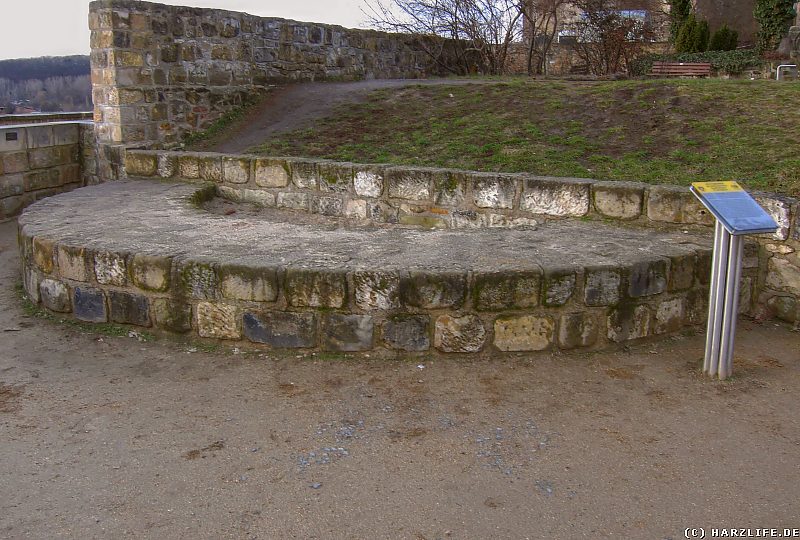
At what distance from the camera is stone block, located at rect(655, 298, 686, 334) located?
452 cm

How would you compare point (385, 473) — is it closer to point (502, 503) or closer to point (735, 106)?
point (502, 503)

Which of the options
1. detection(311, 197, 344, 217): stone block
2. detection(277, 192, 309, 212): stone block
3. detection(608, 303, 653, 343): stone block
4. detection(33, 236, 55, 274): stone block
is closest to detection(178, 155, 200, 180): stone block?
detection(277, 192, 309, 212): stone block

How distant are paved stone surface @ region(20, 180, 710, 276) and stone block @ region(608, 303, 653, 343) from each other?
28cm

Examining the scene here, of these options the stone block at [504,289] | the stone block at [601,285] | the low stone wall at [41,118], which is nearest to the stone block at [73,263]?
the stone block at [504,289]

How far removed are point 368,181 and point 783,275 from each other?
3517mm

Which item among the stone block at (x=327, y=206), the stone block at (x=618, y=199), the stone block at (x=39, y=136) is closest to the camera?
the stone block at (x=618, y=199)

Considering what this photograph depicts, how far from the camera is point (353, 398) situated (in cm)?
377

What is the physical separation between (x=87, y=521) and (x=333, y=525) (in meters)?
0.89

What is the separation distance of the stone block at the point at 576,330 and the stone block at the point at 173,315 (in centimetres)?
220

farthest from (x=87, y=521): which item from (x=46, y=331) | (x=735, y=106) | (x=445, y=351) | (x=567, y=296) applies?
(x=735, y=106)

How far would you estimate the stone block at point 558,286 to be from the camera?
423 centimetres

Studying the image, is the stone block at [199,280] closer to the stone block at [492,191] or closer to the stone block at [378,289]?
the stone block at [378,289]

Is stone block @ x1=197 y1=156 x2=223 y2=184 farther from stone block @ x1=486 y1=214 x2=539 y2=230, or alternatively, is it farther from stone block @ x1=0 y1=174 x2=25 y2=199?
stone block @ x1=486 y1=214 x2=539 y2=230

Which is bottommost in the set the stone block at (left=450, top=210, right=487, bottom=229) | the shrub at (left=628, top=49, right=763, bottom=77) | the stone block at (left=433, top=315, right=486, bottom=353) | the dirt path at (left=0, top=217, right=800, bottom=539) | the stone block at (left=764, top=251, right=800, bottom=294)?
the dirt path at (left=0, top=217, right=800, bottom=539)
